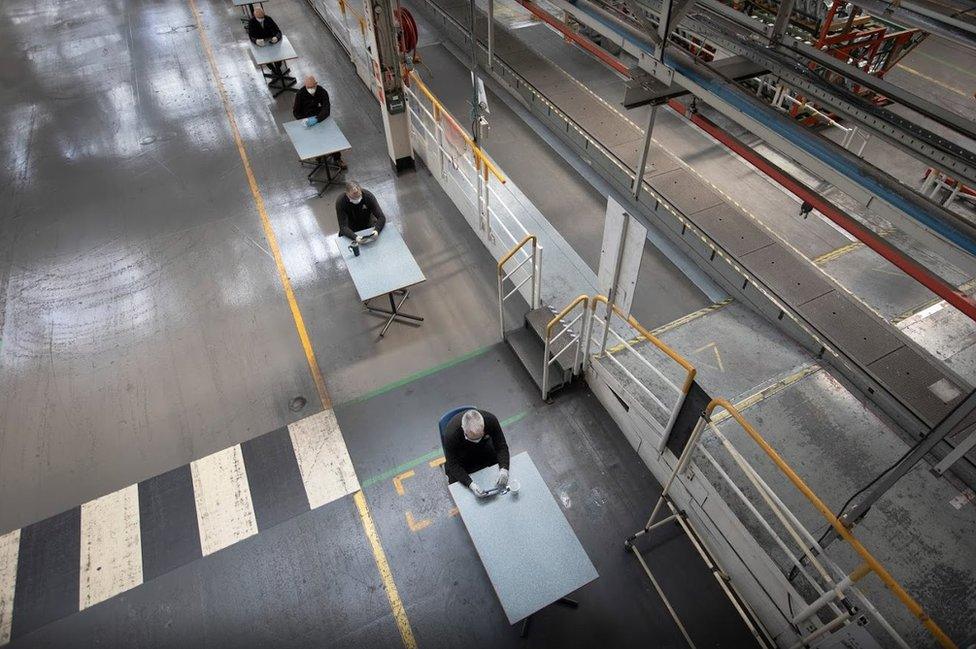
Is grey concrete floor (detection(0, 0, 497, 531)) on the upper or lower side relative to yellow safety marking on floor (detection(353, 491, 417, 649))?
upper

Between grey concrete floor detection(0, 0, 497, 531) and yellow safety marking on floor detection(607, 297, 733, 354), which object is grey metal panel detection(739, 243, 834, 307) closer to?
yellow safety marking on floor detection(607, 297, 733, 354)

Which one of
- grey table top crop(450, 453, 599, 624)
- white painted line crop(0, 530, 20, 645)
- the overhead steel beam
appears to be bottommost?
white painted line crop(0, 530, 20, 645)

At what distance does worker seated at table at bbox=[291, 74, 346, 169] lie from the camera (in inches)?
344

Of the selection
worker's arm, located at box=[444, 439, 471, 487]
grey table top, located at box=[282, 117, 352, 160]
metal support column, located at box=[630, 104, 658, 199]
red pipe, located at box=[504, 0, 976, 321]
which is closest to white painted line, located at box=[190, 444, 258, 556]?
worker's arm, located at box=[444, 439, 471, 487]

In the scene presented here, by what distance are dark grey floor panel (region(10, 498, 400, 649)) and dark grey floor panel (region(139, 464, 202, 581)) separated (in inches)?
5.4

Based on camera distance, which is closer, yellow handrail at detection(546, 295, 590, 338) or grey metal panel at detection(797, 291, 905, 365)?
yellow handrail at detection(546, 295, 590, 338)

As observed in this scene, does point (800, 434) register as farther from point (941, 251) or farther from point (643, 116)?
point (643, 116)

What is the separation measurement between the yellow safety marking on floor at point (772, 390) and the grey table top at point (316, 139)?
6.43 m

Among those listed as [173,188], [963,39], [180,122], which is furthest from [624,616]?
[180,122]

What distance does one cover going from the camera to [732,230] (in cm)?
654

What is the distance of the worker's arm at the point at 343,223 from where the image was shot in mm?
6430

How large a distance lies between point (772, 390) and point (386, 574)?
4.31 meters

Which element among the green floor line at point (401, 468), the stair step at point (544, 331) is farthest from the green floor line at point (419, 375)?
the green floor line at point (401, 468)

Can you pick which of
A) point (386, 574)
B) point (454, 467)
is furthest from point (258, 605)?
point (454, 467)
